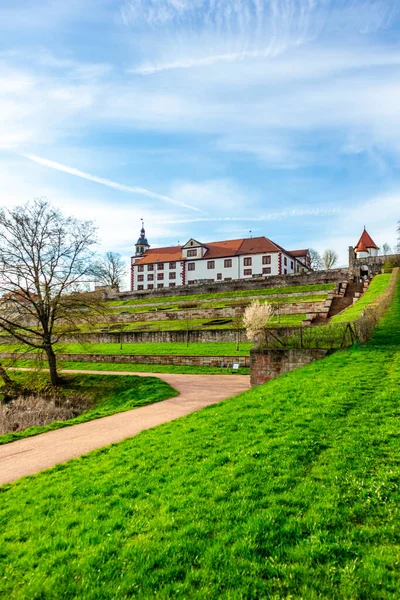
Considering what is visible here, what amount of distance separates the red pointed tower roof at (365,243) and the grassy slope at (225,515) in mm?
59498

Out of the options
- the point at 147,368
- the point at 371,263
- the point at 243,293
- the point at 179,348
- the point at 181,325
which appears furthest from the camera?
the point at 371,263

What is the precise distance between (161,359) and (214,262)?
4569 centimetres

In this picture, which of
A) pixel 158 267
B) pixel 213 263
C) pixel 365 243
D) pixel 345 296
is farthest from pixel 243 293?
pixel 158 267

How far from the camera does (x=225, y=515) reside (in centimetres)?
426

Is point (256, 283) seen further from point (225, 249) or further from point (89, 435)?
point (89, 435)

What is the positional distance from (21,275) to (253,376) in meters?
12.0

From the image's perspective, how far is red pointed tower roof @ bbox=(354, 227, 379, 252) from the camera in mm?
61938

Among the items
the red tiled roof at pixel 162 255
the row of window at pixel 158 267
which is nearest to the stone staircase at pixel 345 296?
the row of window at pixel 158 267

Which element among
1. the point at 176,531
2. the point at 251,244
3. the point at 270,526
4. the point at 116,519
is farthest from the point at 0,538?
the point at 251,244

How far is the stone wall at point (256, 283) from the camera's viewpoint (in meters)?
48.1

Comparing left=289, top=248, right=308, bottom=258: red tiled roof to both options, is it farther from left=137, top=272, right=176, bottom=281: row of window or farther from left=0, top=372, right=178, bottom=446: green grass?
left=0, top=372, right=178, bottom=446: green grass

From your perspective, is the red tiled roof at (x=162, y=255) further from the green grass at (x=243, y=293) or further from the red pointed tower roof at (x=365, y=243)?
the red pointed tower roof at (x=365, y=243)

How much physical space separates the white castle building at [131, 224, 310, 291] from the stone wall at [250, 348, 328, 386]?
4540cm

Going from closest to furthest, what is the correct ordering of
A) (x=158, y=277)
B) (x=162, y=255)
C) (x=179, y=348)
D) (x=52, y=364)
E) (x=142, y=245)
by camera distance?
(x=52, y=364) < (x=179, y=348) < (x=158, y=277) < (x=162, y=255) < (x=142, y=245)
